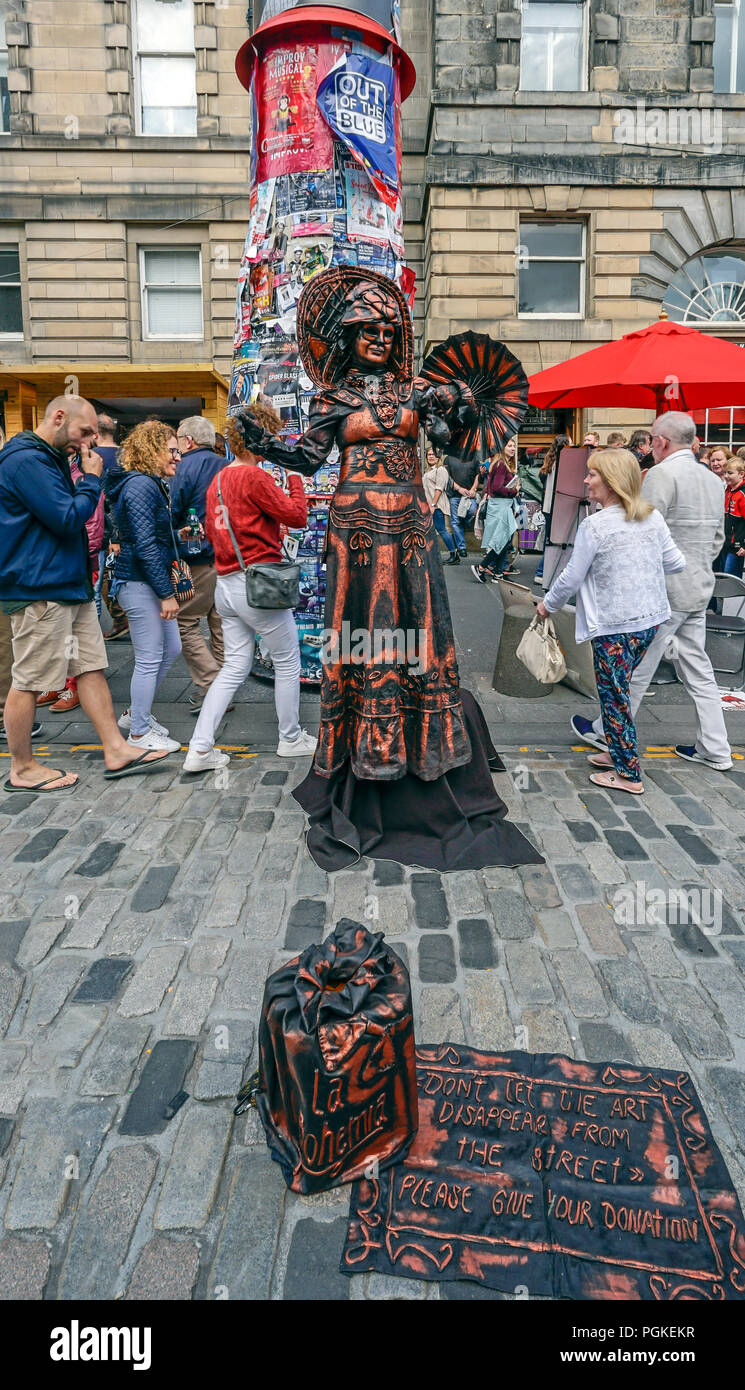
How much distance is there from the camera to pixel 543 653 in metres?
4.96

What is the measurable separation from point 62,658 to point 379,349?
242cm

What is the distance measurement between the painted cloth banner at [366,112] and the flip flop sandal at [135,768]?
4.74 metres

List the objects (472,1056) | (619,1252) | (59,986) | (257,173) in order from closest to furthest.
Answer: (619,1252)
(472,1056)
(59,986)
(257,173)

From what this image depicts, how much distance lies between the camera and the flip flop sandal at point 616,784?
4898mm

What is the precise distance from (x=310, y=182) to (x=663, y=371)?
3.24 m

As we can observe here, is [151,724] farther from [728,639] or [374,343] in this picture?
[728,639]

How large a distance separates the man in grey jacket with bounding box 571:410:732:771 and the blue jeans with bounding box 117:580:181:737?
2.83 m

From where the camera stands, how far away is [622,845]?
13.8ft

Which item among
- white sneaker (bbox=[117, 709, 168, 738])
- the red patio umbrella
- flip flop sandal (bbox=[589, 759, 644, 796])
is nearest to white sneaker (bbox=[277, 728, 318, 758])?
white sneaker (bbox=[117, 709, 168, 738])

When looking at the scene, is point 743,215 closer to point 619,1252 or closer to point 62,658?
point 62,658

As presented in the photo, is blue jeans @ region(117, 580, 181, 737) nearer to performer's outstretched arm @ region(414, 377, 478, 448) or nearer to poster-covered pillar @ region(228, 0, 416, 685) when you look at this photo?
poster-covered pillar @ region(228, 0, 416, 685)

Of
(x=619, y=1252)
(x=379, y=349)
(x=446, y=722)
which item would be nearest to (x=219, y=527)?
(x=379, y=349)

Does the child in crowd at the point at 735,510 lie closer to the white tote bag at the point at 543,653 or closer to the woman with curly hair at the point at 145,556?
the white tote bag at the point at 543,653

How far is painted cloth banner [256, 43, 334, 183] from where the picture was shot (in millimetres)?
6438
